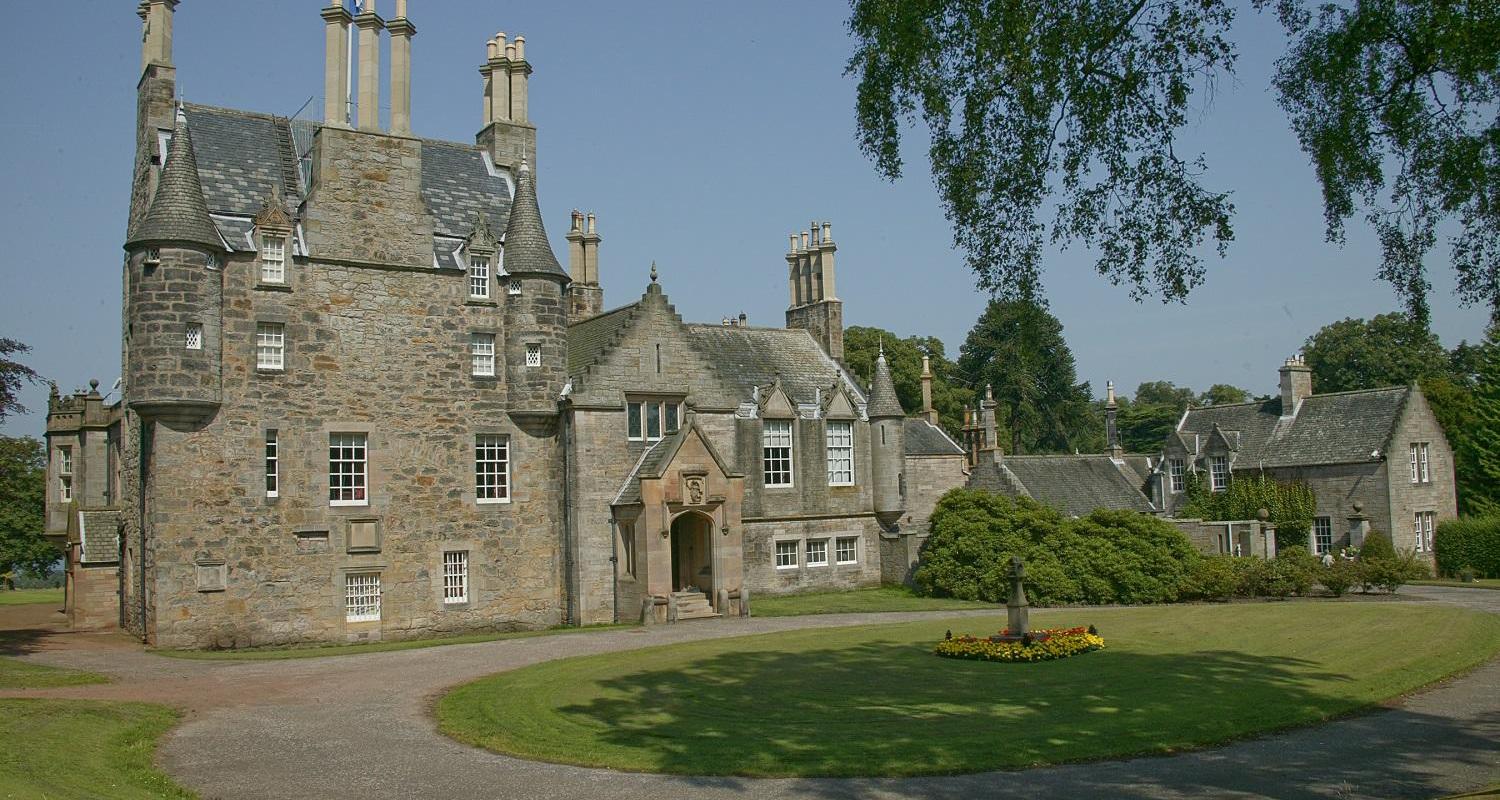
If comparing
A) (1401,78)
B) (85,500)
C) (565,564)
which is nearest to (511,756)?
(1401,78)

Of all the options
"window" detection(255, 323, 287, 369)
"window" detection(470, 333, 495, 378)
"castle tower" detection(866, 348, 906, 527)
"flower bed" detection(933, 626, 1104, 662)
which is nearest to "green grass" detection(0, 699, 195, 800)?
"window" detection(255, 323, 287, 369)

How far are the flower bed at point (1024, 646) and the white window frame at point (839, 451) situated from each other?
1688 cm

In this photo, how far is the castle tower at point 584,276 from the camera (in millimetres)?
43094

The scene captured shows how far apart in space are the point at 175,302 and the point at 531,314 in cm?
917

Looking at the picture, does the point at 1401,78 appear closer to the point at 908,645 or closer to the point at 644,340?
the point at 908,645

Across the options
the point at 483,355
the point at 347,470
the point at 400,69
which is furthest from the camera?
the point at 400,69

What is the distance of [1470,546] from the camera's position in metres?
45.8

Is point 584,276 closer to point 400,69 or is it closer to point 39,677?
point 400,69

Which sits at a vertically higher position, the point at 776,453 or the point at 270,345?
the point at 270,345

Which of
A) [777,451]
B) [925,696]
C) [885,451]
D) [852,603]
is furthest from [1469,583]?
[925,696]

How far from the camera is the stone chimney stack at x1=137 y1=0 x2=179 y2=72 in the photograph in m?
32.0

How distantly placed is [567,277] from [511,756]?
2129 cm

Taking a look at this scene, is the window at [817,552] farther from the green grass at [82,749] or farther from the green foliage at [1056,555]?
the green grass at [82,749]

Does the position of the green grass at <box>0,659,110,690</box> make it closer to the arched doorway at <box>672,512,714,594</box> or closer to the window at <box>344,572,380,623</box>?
the window at <box>344,572,380,623</box>
